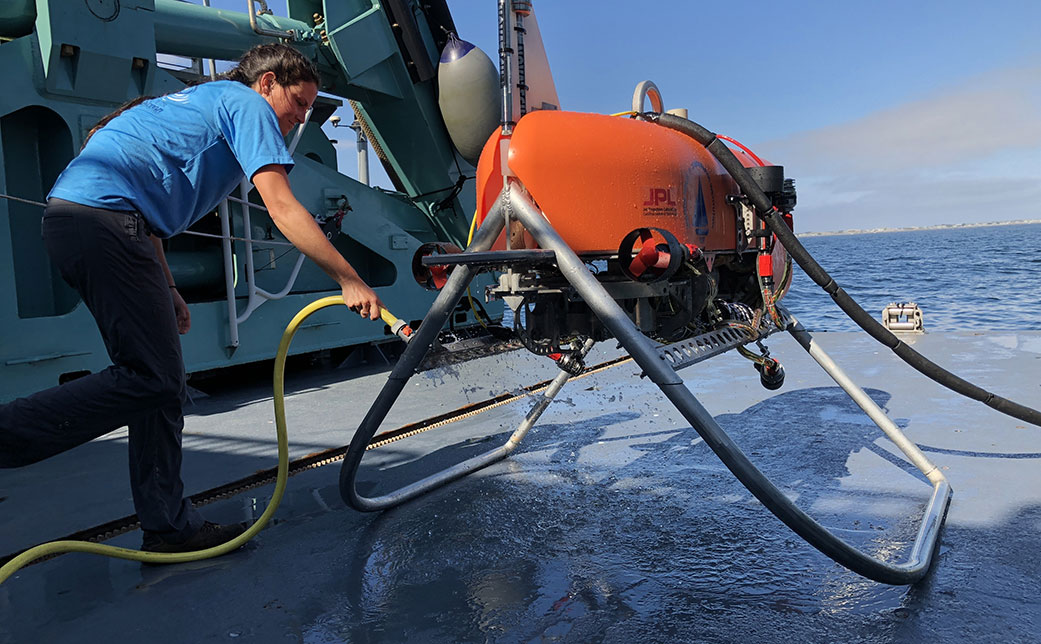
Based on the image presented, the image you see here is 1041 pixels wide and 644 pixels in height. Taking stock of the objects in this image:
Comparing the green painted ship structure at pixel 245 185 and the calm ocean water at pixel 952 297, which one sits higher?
the green painted ship structure at pixel 245 185

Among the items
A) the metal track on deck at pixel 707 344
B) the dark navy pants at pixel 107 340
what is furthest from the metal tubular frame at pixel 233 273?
the metal track on deck at pixel 707 344

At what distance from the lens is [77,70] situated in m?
4.40

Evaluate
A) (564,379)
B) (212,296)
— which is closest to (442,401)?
(564,379)

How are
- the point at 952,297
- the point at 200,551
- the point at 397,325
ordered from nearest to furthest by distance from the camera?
the point at 397,325 → the point at 200,551 → the point at 952,297

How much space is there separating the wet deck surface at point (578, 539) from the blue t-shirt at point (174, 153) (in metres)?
1.15

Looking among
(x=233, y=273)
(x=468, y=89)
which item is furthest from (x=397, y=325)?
(x=468, y=89)

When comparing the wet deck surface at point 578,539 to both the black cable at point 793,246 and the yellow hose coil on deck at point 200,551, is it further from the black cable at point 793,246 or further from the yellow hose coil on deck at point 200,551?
the black cable at point 793,246

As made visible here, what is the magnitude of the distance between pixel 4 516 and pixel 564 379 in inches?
Answer: 90.0

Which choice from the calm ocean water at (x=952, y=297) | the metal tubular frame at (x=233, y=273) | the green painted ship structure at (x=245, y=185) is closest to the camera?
the green painted ship structure at (x=245, y=185)

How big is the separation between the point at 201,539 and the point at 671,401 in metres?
1.64

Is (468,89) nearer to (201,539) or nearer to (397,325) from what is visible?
(397,325)

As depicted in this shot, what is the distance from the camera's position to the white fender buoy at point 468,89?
21.0ft

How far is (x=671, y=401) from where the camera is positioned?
1.92 m

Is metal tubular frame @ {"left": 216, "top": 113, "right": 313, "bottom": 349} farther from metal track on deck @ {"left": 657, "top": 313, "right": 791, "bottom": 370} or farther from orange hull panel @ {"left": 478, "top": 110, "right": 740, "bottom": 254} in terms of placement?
metal track on deck @ {"left": 657, "top": 313, "right": 791, "bottom": 370}
